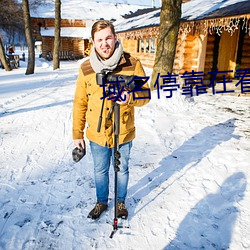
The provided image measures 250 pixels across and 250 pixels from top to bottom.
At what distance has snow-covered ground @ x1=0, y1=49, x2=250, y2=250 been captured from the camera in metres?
2.31

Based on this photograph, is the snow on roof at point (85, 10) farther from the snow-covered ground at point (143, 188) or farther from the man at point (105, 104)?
the man at point (105, 104)

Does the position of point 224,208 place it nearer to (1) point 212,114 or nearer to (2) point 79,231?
(2) point 79,231

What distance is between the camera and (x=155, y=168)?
365 cm

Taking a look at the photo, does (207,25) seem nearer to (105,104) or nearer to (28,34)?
(105,104)

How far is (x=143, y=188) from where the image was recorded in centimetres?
314

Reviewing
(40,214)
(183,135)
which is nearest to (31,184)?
(40,214)

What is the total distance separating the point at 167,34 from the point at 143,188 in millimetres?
5796

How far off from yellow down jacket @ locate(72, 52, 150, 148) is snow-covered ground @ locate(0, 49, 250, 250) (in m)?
0.99

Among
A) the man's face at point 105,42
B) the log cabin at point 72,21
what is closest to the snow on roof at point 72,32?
the log cabin at point 72,21

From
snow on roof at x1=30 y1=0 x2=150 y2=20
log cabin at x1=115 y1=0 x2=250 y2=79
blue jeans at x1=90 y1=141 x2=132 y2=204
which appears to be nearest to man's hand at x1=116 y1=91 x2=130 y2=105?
blue jeans at x1=90 y1=141 x2=132 y2=204

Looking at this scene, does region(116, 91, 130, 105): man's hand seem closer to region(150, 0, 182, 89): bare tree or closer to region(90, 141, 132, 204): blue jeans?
region(90, 141, 132, 204): blue jeans

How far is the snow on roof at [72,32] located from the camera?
100 feet

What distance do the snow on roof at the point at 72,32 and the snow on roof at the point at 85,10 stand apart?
7.81ft

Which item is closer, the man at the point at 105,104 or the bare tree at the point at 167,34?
the man at the point at 105,104
